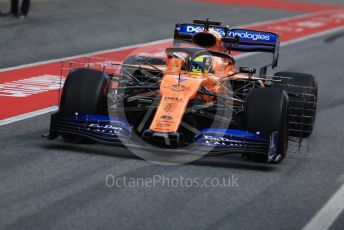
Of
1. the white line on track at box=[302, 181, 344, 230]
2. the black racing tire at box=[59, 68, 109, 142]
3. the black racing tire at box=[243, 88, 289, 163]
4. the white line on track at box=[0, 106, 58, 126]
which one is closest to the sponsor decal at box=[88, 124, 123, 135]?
the black racing tire at box=[59, 68, 109, 142]

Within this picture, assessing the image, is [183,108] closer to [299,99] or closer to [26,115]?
[299,99]

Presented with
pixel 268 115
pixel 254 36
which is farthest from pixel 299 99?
pixel 268 115

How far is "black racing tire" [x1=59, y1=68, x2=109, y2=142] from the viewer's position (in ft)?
30.7

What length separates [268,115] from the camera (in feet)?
29.5

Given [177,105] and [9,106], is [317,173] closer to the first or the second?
[177,105]

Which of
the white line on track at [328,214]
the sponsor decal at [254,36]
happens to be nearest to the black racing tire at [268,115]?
the white line on track at [328,214]

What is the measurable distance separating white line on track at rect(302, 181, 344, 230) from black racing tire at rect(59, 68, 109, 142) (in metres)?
2.67

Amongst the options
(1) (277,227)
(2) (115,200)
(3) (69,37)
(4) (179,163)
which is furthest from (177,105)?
(3) (69,37)

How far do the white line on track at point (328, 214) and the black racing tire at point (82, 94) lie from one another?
8.75 feet

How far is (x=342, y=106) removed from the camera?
13.8 meters

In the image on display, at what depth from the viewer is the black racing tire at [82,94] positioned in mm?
9352

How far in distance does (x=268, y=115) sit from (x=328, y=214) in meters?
1.78

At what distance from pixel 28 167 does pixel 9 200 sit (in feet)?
4.00

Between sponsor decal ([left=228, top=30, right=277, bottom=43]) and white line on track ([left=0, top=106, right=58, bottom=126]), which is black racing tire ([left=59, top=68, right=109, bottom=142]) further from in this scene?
sponsor decal ([left=228, top=30, right=277, bottom=43])
